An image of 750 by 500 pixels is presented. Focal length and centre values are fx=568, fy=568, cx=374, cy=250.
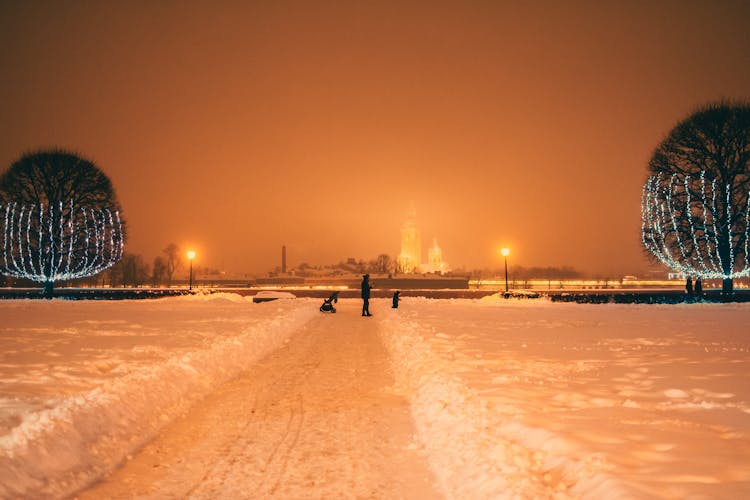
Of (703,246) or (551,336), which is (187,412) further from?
(703,246)

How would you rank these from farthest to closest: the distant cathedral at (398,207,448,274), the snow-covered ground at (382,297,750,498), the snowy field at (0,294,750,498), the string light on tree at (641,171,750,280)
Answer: the distant cathedral at (398,207,448,274) → the string light on tree at (641,171,750,280) → the snowy field at (0,294,750,498) → the snow-covered ground at (382,297,750,498)

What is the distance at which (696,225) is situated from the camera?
121 ft

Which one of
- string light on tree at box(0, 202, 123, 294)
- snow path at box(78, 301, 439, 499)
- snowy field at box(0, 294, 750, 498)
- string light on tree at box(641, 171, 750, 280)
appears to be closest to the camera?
snowy field at box(0, 294, 750, 498)

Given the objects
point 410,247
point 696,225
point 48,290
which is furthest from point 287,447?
point 410,247

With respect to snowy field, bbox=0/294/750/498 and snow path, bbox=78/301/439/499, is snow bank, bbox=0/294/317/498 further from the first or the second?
snow path, bbox=78/301/439/499

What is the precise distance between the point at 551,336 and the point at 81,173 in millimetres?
41934

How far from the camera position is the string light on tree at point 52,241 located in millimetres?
44406

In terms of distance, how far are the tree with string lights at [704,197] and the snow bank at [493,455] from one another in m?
34.6

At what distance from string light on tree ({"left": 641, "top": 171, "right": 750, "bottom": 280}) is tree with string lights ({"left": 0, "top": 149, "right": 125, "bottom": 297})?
1649 inches

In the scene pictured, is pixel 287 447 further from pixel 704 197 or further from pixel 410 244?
pixel 410 244

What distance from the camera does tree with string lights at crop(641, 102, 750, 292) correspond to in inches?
1437

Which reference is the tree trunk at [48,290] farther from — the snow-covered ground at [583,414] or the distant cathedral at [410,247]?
the distant cathedral at [410,247]

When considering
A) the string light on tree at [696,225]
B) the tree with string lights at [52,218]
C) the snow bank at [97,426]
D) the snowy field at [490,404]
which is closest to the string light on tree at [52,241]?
the tree with string lights at [52,218]

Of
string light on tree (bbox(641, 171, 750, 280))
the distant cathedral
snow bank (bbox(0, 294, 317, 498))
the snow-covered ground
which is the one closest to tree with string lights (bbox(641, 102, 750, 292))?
Answer: string light on tree (bbox(641, 171, 750, 280))
